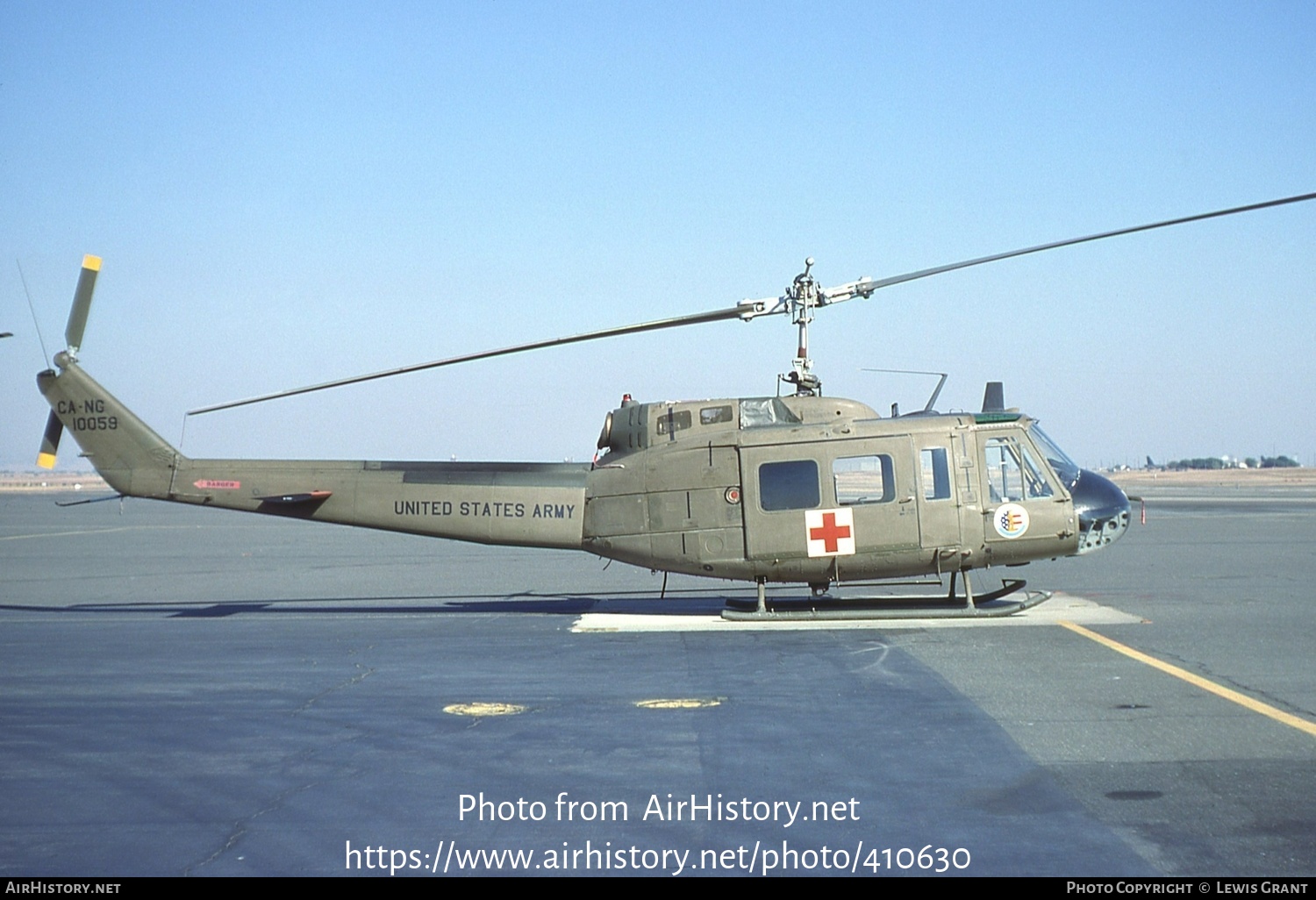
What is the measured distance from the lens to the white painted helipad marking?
1520 centimetres

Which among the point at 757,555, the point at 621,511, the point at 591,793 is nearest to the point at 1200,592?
the point at 757,555

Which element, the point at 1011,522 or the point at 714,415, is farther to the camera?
the point at 714,415

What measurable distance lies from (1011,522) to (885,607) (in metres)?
2.20

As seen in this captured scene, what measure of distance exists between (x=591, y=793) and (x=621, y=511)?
9193 mm

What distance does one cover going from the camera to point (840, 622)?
621 inches

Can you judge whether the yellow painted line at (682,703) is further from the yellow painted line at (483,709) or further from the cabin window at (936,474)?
the cabin window at (936,474)

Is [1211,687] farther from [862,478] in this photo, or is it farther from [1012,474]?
[862,478]

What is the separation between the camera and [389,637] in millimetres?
15312

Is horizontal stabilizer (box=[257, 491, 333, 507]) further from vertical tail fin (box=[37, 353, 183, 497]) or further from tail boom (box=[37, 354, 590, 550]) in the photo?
vertical tail fin (box=[37, 353, 183, 497])

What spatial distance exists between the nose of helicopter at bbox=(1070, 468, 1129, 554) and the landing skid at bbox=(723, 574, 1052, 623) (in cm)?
113

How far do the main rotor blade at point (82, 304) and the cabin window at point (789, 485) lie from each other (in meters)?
10.2

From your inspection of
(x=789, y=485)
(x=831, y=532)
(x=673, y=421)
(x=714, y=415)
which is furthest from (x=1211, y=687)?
(x=673, y=421)

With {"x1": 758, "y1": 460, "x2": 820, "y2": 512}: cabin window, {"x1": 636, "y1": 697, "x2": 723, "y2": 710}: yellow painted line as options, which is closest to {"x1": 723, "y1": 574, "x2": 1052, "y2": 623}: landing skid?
{"x1": 758, "y1": 460, "x2": 820, "y2": 512}: cabin window
